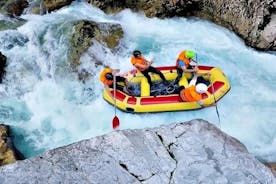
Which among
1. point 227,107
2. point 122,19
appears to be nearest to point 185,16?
point 122,19

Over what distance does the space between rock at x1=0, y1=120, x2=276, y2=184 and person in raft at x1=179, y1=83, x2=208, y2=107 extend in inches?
118

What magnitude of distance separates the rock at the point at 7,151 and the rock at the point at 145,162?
2424mm

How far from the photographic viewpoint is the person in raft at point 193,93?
1041cm

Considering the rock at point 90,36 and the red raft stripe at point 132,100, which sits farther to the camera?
the rock at point 90,36

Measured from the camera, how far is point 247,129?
10094mm

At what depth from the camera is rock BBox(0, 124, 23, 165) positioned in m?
8.99

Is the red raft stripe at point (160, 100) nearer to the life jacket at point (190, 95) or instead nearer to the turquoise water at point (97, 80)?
the life jacket at point (190, 95)

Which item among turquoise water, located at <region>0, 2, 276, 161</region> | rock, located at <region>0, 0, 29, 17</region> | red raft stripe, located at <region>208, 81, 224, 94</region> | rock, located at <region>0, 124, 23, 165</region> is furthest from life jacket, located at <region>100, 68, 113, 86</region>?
rock, located at <region>0, 0, 29, 17</region>

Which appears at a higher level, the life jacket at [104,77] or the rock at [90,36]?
the rock at [90,36]

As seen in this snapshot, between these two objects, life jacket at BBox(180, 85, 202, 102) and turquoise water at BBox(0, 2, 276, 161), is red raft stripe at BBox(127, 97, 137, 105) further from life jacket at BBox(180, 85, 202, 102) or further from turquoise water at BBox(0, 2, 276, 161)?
life jacket at BBox(180, 85, 202, 102)

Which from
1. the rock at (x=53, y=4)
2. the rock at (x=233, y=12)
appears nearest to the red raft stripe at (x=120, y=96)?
the rock at (x=233, y=12)

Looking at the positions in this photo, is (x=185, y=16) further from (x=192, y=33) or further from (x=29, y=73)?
(x=29, y=73)

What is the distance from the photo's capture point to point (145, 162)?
22.6 feet

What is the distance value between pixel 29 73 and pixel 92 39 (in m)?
1.93
